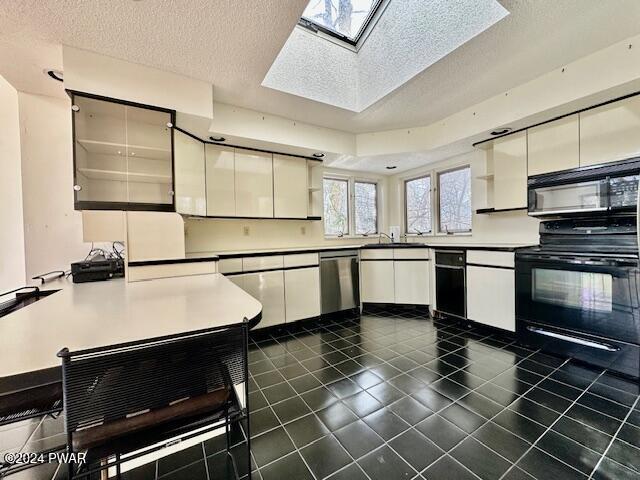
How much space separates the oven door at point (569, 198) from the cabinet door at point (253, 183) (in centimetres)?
298

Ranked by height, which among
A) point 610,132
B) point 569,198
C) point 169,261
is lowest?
point 169,261

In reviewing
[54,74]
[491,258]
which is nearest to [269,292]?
[491,258]

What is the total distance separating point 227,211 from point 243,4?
2.04 m

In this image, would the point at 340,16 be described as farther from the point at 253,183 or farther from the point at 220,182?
the point at 220,182

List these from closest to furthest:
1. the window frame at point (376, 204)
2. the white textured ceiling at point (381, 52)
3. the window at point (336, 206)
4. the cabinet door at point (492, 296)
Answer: the white textured ceiling at point (381, 52), the cabinet door at point (492, 296), the window at point (336, 206), the window frame at point (376, 204)

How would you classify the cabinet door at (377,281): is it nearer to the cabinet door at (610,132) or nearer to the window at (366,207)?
the window at (366,207)

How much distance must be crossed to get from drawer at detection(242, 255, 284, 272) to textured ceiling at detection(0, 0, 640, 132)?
1728 mm

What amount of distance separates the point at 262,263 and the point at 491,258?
255 centimetres

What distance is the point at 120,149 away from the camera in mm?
2225

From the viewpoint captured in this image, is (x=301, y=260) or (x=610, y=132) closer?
(x=610, y=132)

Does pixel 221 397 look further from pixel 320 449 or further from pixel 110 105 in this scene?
pixel 110 105

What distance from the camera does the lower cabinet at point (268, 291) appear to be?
293 centimetres

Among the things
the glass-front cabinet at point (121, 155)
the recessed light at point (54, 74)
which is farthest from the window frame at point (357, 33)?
the recessed light at point (54, 74)

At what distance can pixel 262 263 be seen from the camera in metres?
3.01
